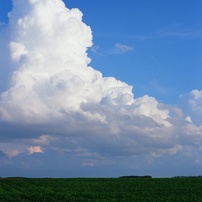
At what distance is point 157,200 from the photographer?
48125mm

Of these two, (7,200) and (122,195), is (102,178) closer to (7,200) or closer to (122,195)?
(122,195)

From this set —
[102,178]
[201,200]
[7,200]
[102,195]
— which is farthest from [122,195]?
[102,178]

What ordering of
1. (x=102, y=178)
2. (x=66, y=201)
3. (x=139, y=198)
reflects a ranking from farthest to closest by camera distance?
(x=102, y=178) < (x=139, y=198) < (x=66, y=201)

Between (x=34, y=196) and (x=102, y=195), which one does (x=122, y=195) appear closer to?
(x=102, y=195)

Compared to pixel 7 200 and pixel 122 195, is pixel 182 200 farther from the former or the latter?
pixel 7 200

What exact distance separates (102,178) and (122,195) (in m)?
42.8

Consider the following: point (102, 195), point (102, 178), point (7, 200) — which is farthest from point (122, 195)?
point (102, 178)

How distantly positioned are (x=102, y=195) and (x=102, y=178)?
4275 cm

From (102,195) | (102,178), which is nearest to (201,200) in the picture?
(102,195)

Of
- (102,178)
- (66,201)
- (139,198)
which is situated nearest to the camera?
(66,201)

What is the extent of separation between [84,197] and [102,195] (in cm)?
253

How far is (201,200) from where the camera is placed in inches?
1895

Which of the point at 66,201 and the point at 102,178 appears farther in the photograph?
the point at 102,178

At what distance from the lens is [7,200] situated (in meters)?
47.6
